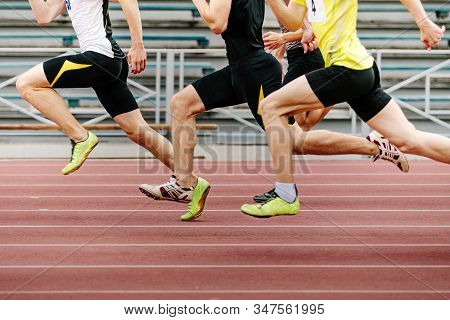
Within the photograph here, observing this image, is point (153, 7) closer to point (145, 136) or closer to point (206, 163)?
point (206, 163)

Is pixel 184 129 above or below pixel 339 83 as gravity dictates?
below

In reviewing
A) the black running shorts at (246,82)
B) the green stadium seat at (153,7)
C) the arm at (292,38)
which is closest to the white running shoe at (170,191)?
the black running shorts at (246,82)

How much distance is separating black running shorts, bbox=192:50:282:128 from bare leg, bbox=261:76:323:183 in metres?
0.55

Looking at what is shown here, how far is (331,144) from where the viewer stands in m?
7.92

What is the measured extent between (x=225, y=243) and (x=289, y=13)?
1432mm

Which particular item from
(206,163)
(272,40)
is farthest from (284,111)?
(206,163)

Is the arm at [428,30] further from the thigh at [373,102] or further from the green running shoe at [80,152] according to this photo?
the green running shoe at [80,152]

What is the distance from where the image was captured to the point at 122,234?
20.9 feet

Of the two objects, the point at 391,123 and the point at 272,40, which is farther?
the point at 272,40

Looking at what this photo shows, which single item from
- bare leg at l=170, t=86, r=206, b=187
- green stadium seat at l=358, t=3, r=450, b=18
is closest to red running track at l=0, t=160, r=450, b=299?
bare leg at l=170, t=86, r=206, b=187

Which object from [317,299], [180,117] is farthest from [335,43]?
[317,299]

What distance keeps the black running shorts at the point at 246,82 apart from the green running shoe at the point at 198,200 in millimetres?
575

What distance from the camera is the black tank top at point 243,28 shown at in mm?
6207

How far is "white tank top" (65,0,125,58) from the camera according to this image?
22.8 feet
